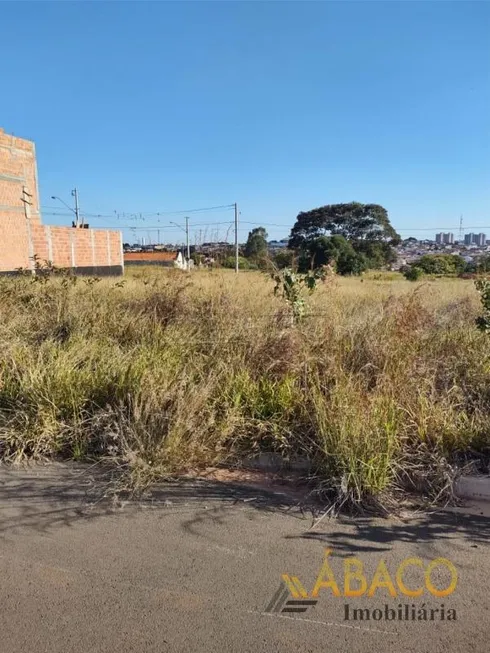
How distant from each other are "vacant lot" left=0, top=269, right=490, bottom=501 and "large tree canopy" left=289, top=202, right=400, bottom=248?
63469 millimetres

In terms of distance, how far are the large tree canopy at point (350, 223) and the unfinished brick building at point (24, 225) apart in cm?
4421

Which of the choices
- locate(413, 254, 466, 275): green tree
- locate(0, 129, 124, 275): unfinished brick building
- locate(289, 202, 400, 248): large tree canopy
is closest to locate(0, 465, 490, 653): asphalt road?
locate(413, 254, 466, 275): green tree

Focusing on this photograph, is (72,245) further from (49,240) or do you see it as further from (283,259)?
(283,259)

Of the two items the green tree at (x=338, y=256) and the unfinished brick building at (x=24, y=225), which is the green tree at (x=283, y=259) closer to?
the green tree at (x=338, y=256)

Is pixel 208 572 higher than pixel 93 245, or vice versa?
pixel 93 245

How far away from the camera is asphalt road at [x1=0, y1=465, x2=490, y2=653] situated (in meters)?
2.00

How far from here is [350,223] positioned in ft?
235

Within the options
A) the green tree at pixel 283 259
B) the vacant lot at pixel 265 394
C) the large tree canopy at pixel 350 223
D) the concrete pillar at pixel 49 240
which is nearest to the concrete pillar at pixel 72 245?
the concrete pillar at pixel 49 240

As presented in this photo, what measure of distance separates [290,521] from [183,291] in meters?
5.17

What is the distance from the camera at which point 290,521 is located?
9.35 feet

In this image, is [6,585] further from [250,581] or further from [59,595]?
[250,581]

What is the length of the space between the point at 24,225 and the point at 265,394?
23769 millimetres

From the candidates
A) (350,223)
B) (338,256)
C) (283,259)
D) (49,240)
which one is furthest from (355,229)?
(283,259)

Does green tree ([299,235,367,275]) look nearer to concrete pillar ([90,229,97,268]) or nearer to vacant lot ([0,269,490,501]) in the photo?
vacant lot ([0,269,490,501])
